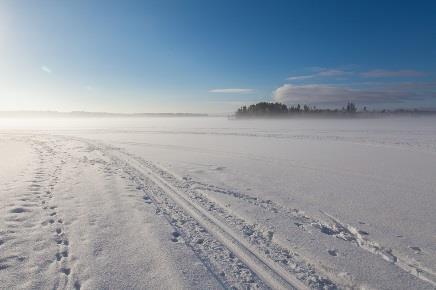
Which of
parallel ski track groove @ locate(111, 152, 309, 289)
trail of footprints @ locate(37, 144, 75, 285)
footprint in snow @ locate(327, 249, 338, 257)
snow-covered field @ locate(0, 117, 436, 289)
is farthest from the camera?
footprint in snow @ locate(327, 249, 338, 257)

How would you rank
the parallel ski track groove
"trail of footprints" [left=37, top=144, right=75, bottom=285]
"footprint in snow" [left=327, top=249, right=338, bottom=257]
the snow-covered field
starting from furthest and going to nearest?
"footprint in snow" [left=327, top=249, right=338, bottom=257], "trail of footprints" [left=37, top=144, right=75, bottom=285], the snow-covered field, the parallel ski track groove

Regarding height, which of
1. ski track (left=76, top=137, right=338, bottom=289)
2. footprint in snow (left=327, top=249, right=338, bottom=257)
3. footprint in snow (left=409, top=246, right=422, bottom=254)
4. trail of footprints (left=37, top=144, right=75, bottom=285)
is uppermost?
trail of footprints (left=37, top=144, right=75, bottom=285)

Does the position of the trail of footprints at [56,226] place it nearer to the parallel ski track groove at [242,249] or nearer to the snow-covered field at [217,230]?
the snow-covered field at [217,230]

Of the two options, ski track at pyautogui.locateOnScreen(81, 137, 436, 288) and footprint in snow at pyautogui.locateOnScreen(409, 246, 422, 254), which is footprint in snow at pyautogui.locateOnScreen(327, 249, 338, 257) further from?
footprint in snow at pyautogui.locateOnScreen(409, 246, 422, 254)

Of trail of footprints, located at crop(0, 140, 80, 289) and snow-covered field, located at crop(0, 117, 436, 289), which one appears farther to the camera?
trail of footprints, located at crop(0, 140, 80, 289)

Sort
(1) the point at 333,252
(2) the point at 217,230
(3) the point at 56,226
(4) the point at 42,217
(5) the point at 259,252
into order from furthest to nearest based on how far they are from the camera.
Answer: (4) the point at 42,217 < (3) the point at 56,226 < (2) the point at 217,230 < (1) the point at 333,252 < (5) the point at 259,252

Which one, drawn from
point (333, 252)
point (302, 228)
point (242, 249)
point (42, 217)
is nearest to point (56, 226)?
point (42, 217)

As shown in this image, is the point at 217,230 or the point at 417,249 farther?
the point at 217,230

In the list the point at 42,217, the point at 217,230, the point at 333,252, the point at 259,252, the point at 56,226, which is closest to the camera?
the point at 259,252

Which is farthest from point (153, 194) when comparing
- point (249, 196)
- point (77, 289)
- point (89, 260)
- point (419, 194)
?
point (419, 194)

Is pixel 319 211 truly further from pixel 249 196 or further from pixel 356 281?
pixel 356 281

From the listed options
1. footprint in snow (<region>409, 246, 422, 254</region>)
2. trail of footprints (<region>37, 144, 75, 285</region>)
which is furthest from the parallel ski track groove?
trail of footprints (<region>37, 144, 75, 285</region>)

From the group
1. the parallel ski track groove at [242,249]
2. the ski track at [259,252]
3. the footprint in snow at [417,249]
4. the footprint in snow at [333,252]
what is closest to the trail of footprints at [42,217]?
the ski track at [259,252]

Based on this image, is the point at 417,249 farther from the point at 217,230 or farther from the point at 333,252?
the point at 217,230
